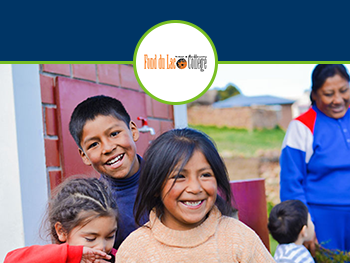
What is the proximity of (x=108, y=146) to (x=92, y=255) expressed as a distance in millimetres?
407

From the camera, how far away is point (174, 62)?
178cm

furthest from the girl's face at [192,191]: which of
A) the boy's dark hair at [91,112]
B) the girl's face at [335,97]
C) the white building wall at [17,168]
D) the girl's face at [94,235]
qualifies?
the girl's face at [335,97]

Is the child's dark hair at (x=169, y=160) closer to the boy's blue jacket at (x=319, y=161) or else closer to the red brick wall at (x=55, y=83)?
the red brick wall at (x=55, y=83)

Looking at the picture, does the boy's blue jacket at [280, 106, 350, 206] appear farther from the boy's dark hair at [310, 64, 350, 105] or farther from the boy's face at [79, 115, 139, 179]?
the boy's face at [79, 115, 139, 179]

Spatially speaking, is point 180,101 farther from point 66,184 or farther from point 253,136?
point 253,136

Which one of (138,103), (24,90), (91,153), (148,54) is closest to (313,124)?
(138,103)

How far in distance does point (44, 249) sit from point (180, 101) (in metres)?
0.74

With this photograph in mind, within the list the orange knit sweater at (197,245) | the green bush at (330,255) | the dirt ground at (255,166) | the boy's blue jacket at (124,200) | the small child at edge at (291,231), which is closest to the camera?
the orange knit sweater at (197,245)

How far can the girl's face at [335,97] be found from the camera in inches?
97.6

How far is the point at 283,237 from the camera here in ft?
6.97

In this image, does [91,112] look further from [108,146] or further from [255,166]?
[255,166]

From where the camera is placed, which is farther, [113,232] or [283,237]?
[283,237]

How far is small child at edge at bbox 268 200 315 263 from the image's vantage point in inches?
80.3

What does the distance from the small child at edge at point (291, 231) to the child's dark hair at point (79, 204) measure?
911 millimetres
